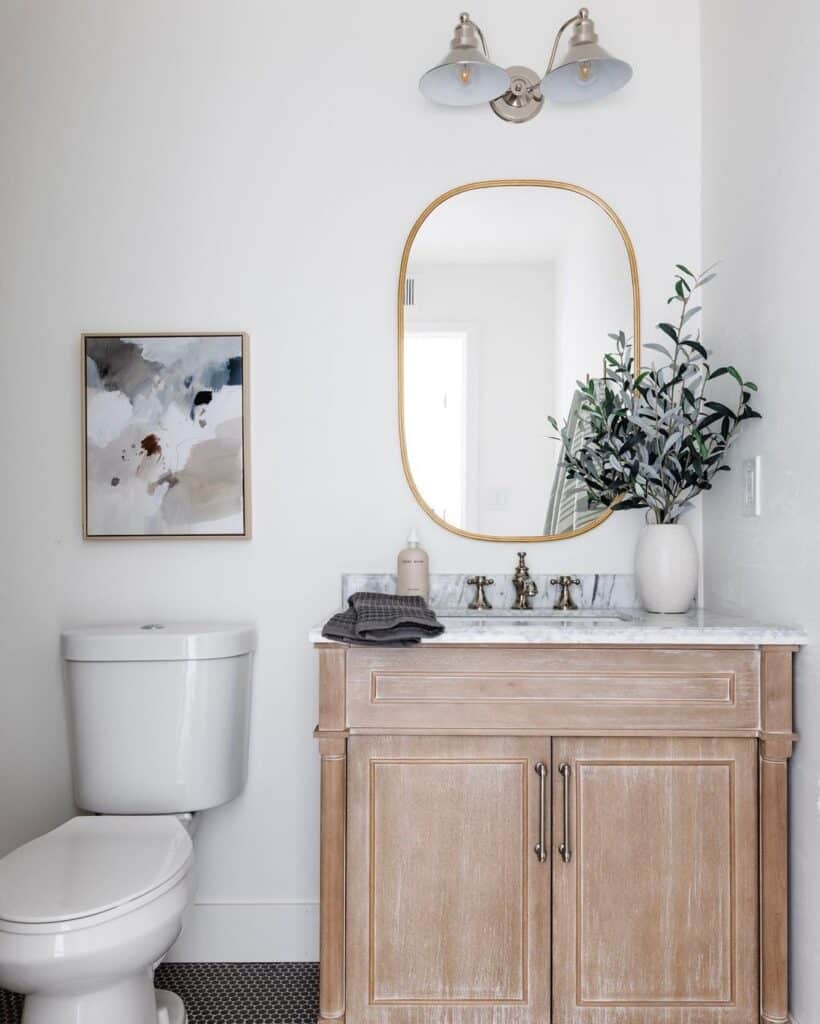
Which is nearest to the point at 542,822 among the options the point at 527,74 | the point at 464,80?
the point at 464,80

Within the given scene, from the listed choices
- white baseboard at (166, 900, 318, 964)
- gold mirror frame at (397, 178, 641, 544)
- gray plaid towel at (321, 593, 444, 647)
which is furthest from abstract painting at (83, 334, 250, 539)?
white baseboard at (166, 900, 318, 964)

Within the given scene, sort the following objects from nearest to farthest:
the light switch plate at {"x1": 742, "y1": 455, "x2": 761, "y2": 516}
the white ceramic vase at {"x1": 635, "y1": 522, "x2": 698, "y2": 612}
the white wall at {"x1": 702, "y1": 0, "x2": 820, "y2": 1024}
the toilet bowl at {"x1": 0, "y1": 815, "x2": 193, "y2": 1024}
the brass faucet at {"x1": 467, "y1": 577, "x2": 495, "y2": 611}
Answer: the toilet bowl at {"x1": 0, "y1": 815, "x2": 193, "y2": 1024} → the white wall at {"x1": 702, "y1": 0, "x2": 820, "y2": 1024} → the light switch plate at {"x1": 742, "y1": 455, "x2": 761, "y2": 516} → the white ceramic vase at {"x1": 635, "y1": 522, "x2": 698, "y2": 612} → the brass faucet at {"x1": 467, "y1": 577, "x2": 495, "y2": 611}

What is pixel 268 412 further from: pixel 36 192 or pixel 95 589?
pixel 36 192

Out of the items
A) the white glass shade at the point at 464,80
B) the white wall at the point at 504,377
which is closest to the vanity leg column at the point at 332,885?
the white wall at the point at 504,377

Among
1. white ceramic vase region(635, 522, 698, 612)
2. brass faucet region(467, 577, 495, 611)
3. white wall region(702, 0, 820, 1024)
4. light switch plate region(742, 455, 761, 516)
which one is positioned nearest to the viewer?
white wall region(702, 0, 820, 1024)

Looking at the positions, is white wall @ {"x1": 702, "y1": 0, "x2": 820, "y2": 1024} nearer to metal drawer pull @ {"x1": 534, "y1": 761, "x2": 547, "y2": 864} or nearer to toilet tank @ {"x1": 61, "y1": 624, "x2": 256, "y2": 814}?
metal drawer pull @ {"x1": 534, "y1": 761, "x2": 547, "y2": 864}

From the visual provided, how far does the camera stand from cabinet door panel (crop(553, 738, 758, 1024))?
1648mm

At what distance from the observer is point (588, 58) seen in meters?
1.98

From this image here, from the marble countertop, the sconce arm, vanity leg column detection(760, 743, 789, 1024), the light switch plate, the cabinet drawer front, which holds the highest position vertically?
the sconce arm

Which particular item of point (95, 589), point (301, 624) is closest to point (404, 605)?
point (301, 624)

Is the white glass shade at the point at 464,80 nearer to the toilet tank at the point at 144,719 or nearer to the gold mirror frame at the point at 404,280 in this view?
the gold mirror frame at the point at 404,280

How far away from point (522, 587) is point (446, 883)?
2.37 ft

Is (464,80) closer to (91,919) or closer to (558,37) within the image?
(558,37)

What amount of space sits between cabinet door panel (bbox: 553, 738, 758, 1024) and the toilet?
0.76 meters
